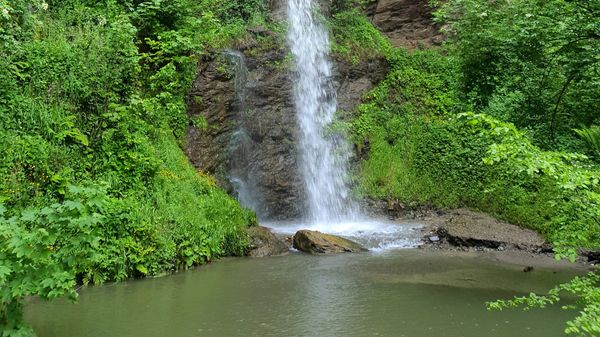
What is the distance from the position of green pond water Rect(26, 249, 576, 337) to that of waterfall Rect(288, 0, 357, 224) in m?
4.61

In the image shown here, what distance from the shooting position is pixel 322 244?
8711mm

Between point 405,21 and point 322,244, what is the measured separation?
1164 centimetres

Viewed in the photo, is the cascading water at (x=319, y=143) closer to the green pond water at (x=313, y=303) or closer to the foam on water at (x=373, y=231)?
the foam on water at (x=373, y=231)

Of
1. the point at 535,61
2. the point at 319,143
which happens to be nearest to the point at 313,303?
the point at 535,61

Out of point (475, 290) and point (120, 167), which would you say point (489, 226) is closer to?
point (475, 290)

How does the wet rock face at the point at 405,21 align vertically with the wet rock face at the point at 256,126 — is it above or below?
above

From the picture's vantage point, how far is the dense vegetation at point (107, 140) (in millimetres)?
6907

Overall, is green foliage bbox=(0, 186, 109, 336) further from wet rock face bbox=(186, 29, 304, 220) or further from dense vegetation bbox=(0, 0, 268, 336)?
wet rock face bbox=(186, 29, 304, 220)

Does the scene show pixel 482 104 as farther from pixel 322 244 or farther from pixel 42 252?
pixel 42 252

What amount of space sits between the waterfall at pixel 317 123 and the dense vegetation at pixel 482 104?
606mm

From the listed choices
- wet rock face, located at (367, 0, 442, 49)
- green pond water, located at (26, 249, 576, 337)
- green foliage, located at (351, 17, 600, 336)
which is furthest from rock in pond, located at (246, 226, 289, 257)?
wet rock face, located at (367, 0, 442, 49)

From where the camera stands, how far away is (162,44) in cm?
1083

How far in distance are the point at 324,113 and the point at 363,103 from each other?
4.87 ft

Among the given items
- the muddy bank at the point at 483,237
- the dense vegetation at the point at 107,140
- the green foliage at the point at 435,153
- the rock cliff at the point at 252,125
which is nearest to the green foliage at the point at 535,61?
the green foliage at the point at 435,153
